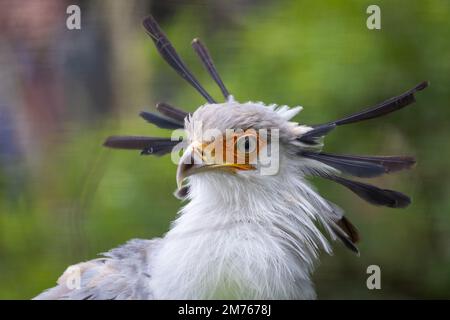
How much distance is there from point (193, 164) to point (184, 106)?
27cm

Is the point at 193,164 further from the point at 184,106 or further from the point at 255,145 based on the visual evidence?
the point at 184,106

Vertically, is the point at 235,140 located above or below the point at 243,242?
above

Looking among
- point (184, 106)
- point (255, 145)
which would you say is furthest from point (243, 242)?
point (184, 106)

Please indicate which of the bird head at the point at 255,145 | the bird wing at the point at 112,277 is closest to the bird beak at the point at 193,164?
the bird head at the point at 255,145

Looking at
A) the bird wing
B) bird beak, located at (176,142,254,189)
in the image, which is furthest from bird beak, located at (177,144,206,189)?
the bird wing

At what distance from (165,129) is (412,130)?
1.72 feet

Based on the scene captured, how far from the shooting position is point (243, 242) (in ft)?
4.50

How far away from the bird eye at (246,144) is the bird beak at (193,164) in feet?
0.10

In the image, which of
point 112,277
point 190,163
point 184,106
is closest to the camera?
point 190,163

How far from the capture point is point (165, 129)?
1508 millimetres

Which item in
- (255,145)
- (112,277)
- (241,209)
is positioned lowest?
(112,277)

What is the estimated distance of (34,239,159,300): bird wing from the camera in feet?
4.59

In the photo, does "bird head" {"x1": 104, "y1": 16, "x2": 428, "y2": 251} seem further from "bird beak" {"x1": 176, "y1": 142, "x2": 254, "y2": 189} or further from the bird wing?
the bird wing

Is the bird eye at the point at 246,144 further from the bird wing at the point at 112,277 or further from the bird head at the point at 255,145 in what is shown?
the bird wing at the point at 112,277
